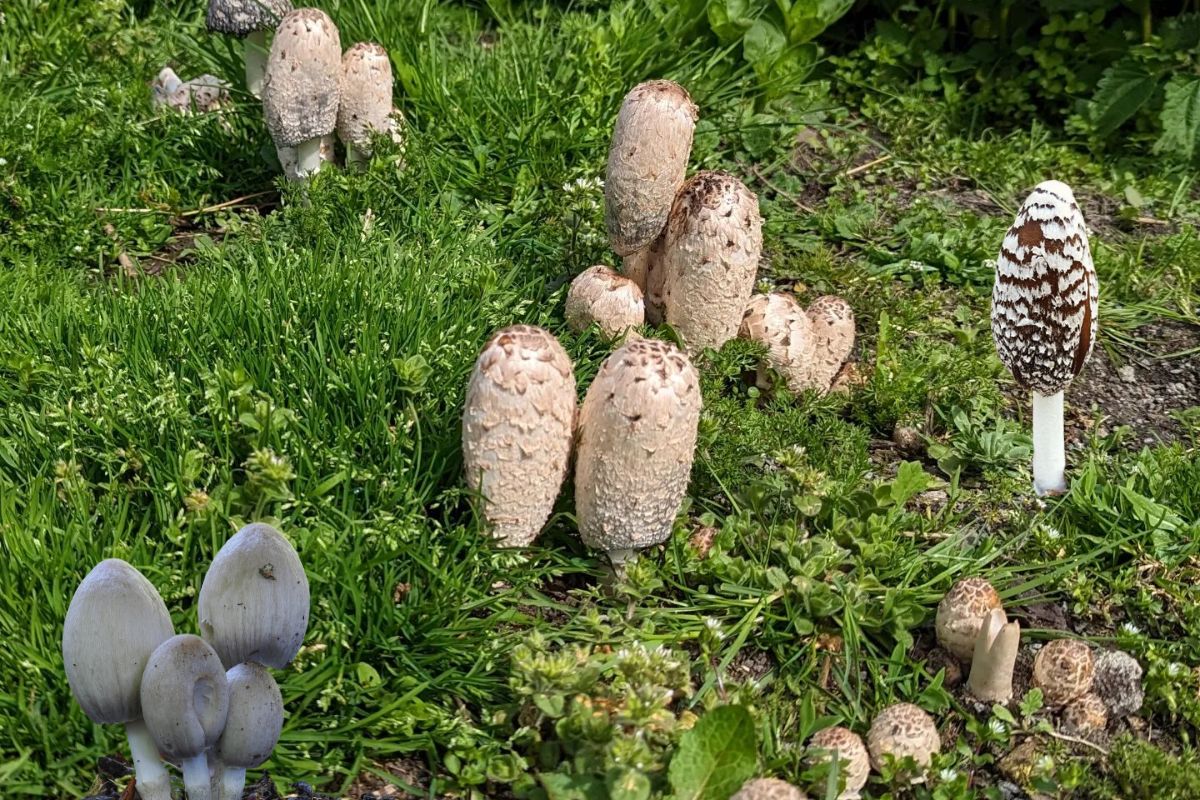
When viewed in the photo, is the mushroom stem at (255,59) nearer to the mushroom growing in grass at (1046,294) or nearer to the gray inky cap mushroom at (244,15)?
the gray inky cap mushroom at (244,15)

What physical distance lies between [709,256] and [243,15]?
205cm

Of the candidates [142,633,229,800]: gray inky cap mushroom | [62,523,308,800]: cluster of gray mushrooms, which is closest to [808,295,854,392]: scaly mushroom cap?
[62,523,308,800]: cluster of gray mushrooms

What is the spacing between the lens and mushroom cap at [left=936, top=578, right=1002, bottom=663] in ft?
Result: 9.53

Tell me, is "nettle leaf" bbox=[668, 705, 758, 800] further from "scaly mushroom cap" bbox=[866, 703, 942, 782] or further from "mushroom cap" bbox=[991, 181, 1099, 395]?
"mushroom cap" bbox=[991, 181, 1099, 395]

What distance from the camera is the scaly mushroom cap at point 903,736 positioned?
8.87ft

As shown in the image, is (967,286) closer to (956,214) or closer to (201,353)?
(956,214)

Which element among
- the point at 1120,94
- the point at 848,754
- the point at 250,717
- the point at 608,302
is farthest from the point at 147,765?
the point at 1120,94

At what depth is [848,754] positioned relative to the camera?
8.71 feet

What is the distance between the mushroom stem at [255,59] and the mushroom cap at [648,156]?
5.66 ft

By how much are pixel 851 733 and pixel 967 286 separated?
2.23 metres

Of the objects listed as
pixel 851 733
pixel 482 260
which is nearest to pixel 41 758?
pixel 851 733

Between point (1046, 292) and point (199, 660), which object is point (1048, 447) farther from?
point (199, 660)

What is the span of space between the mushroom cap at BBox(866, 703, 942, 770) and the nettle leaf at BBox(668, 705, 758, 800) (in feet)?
1.41

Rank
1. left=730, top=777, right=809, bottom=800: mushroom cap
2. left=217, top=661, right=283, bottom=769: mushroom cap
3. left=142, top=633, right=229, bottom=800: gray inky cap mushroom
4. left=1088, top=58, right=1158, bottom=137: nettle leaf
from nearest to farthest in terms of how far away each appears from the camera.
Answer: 1. left=142, top=633, right=229, bottom=800: gray inky cap mushroom
2. left=217, top=661, right=283, bottom=769: mushroom cap
3. left=730, top=777, right=809, bottom=800: mushroom cap
4. left=1088, top=58, right=1158, bottom=137: nettle leaf
